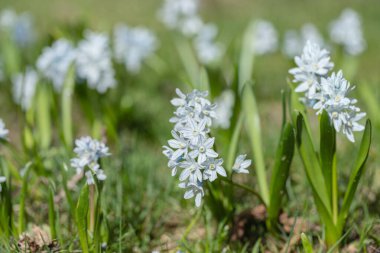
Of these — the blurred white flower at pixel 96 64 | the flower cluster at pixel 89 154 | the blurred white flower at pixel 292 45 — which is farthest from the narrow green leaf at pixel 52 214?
the blurred white flower at pixel 292 45

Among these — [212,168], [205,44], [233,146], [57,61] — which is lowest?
[212,168]

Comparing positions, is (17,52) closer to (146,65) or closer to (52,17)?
(146,65)

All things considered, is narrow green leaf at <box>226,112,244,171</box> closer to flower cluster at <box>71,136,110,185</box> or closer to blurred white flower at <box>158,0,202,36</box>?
flower cluster at <box>71,136,110,185</box>

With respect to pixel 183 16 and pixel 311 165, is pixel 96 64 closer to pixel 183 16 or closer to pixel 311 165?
pixel 183 16

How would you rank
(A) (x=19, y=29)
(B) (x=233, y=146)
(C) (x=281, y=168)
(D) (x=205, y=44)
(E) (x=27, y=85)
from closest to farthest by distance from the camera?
(C) (x=281, y=168)
(B) (x=233, y=146)
(E) (x=27, y=85)
(A) (x=19, y=29)
(D) (x=205, y=44)

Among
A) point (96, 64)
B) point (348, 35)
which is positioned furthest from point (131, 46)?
point (348, 35)

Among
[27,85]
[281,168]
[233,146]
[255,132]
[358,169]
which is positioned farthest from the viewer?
[27,85]
